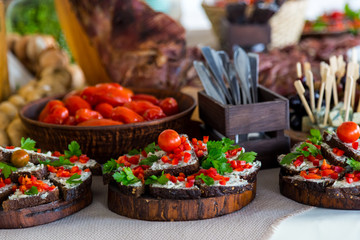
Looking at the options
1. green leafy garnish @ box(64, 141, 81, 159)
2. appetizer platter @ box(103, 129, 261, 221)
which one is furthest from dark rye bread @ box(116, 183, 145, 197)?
green leafy garnish @ box(64, 141, 81, 159)


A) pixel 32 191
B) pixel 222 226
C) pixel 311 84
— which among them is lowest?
pixel 222 226

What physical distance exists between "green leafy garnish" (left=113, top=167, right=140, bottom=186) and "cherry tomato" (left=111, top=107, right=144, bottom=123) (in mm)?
359

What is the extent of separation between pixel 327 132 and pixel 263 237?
37cm

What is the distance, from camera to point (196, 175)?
111 centimetres

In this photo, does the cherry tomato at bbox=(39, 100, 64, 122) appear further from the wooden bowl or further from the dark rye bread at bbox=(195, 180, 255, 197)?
the dark rye bread at bbox=(195, 180, 255, 197)

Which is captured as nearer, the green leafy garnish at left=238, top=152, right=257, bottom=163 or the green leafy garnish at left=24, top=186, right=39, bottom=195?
the green leafy garnish at left=24, top=186, right=39, bottom=195

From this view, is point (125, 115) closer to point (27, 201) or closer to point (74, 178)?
point (74, 178)

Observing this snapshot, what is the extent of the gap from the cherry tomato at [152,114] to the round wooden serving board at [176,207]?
41 cm

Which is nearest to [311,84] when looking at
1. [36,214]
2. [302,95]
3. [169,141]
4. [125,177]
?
[302,95]

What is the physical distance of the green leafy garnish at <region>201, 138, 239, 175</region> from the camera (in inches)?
43.8

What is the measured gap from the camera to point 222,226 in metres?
1.07

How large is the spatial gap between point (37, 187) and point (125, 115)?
45cm

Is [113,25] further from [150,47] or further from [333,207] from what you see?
[333,207]

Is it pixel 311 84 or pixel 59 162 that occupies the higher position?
pixel 311 84
